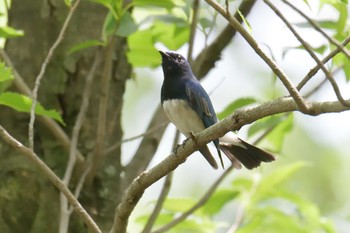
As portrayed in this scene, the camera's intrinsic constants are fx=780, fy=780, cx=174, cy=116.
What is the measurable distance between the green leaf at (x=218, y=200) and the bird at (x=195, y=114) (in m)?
0.18

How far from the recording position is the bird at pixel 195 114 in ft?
14.1

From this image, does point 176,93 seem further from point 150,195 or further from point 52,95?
point 150,195

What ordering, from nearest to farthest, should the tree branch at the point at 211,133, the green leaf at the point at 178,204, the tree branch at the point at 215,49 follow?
the tree branch at the point at 211,133
the tree branch at the point at 215,49
the green leaf at the point at 178,204

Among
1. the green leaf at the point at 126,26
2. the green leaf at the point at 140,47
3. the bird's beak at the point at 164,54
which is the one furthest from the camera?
the bird's beak at the point at 164,54

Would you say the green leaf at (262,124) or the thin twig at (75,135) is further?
the green leaf at (262,124)

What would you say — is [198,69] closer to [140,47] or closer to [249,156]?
[140,47]

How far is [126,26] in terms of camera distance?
3.59 metres

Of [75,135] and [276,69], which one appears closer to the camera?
[276,69]

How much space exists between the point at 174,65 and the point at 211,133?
2191 mm

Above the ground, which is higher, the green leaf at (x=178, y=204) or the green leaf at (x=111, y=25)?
the green leaf at (x=111, y=25)

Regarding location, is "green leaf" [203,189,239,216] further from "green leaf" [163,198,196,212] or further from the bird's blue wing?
the bird's blue wing

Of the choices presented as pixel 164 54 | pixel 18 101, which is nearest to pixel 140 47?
pixel 164 54

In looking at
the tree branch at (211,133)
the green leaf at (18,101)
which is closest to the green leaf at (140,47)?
the green leaf at (18,101)

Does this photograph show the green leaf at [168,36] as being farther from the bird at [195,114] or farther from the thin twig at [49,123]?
the thin twig at [49,123]
